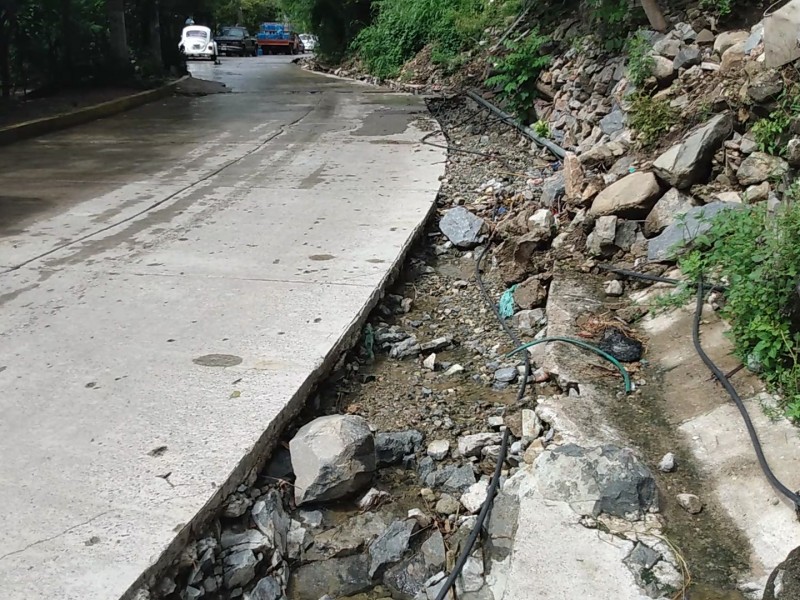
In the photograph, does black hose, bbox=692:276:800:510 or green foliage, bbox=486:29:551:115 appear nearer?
black hose, bbox=692:276:800:510

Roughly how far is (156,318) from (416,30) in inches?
744

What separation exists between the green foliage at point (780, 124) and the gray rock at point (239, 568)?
4.13 m

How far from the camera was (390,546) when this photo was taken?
3.04 m

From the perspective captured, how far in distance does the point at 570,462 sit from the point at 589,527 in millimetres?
309

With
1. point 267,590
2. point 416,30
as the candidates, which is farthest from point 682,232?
point 416,30

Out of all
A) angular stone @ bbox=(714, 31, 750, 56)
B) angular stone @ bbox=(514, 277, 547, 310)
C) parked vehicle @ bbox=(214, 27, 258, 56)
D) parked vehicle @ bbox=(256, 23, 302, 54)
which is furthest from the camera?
parked vehicle @ bbox=(256, 23, 302, 54)

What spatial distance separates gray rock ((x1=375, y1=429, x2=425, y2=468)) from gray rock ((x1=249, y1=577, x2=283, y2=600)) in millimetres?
870

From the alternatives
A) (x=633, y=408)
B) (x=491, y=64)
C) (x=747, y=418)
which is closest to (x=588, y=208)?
(x=633, y=408)

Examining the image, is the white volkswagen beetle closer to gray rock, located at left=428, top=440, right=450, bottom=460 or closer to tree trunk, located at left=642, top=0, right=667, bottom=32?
tree trunk, located at left=642, top=0, right=667, bottom=32

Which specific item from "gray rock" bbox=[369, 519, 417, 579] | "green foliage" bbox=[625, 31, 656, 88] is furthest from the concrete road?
"green foliage" bbox=[625, 31, 656, 88]

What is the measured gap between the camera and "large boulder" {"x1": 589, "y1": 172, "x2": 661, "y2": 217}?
5535 millimetres

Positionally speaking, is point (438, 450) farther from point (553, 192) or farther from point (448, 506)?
point (553, 192)

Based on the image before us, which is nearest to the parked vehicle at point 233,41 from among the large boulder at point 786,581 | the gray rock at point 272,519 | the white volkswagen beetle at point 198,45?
the white volkswagen beetle at point 198,45

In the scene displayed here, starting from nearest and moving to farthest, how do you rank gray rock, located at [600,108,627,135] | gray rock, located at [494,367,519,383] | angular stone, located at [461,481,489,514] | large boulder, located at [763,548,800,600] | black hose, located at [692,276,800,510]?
large boulder, located at [763,548,800,600] < black hose, located at [692,276,800,510] < angular stone, located at [461,481,489,514] < gray rock, located at [494,367,519,383] < gray rock, located at [600,108,627,135]
